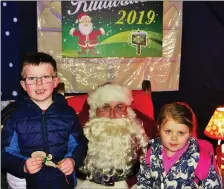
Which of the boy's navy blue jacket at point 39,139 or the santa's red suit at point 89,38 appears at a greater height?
the santa's red suit at point 89,38

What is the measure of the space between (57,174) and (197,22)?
2545 millimetres

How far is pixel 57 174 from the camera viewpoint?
1.89 metres

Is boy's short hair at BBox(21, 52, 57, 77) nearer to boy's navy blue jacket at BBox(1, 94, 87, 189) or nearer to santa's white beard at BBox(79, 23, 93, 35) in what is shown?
boy's navy blue jacket at BBox(1, 94, 87, 189)

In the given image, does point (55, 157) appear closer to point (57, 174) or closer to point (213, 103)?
point (57, 174)

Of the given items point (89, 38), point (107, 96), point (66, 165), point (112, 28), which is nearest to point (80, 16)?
point (89, 38)

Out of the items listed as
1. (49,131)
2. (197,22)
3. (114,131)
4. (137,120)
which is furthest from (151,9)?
(49,131)

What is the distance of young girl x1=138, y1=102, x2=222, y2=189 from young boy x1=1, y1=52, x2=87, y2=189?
430mm

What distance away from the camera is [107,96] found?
2.44 m

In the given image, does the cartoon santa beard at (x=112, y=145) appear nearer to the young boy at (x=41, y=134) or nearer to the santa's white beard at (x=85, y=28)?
the young boy at (x=41, y=134)

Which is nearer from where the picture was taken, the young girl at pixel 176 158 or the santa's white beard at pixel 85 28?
the young girl at pixel 176 158

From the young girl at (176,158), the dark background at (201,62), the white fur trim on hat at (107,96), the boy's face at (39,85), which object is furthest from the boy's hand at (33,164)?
the dark background at (201,62)

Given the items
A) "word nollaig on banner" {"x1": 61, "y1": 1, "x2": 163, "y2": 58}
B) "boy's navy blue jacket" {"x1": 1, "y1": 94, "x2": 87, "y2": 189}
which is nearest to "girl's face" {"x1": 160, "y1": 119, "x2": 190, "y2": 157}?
"boy's navy blue jacket" {"x1": 1, "y1": 94, "x2": 87, "y2": 189}

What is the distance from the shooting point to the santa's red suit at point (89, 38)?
3533 mm

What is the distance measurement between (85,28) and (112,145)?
5.28ft
